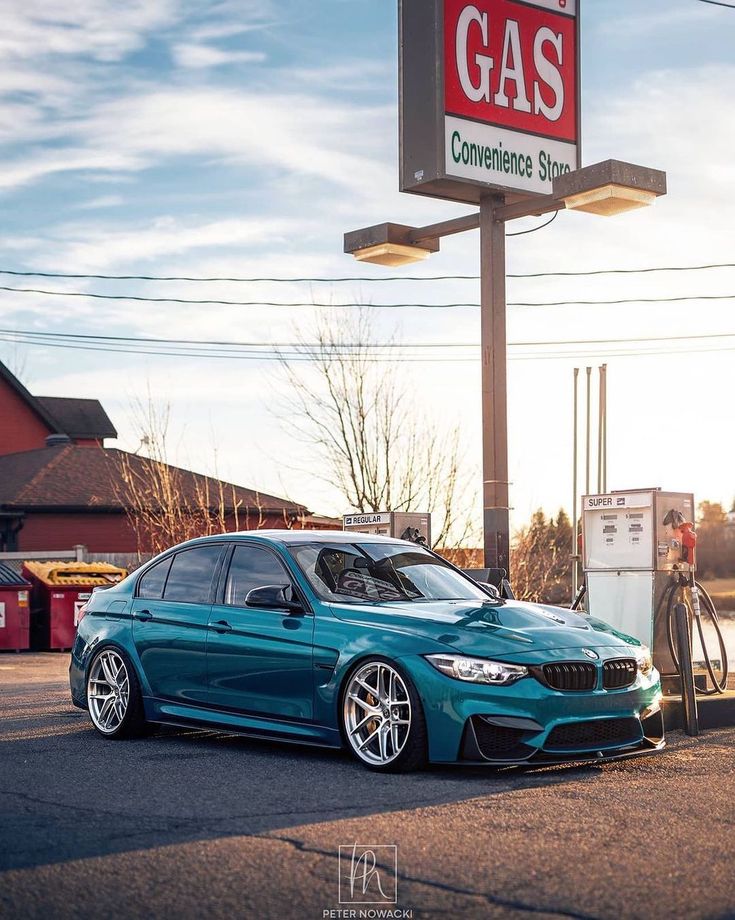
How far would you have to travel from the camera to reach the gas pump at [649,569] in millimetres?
11477

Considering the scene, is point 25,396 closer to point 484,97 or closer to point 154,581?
point 484,97

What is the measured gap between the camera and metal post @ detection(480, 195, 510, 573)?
13.1 meters

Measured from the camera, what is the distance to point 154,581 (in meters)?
10.1

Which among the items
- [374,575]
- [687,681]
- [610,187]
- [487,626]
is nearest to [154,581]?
[374,575]

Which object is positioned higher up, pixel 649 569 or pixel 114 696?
pixel 649 569

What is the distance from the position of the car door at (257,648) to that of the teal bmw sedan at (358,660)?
0.01 meters

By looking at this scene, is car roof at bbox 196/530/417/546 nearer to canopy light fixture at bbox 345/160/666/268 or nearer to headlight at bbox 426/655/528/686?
headlight at bbox 426/655/528/686

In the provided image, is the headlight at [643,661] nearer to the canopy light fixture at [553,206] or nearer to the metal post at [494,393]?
the metal post at [494,393]

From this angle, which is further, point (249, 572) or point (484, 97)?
point (484, 97)

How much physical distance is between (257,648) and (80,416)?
43032 mm

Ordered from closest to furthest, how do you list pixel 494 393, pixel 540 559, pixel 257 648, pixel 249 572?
1. pixel 257 648
2. pixel 249 572
3. pixel 494 393
4. pixel 540 559

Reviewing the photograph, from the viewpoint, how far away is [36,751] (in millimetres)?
9094

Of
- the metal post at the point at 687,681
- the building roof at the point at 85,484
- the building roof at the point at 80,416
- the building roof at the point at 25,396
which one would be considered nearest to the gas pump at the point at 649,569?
the metal post at the point at 687,681

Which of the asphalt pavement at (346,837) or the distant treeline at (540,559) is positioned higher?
the distant treeline at (540,559)
